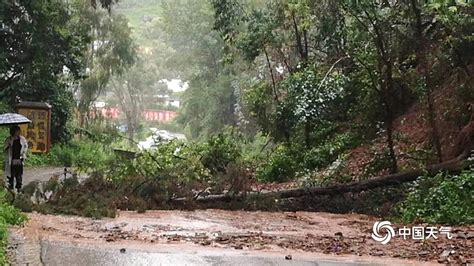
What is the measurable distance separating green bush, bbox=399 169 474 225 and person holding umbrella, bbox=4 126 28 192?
7838 millimetres

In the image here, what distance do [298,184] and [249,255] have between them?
37.7 ft

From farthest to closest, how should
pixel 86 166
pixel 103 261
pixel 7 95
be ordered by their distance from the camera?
pixel 7 95 < pixel 86 166 < pixel 103 261

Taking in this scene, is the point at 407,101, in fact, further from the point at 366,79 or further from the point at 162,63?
the point at 162,63

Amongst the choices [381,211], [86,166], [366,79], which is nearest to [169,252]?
[381,211]

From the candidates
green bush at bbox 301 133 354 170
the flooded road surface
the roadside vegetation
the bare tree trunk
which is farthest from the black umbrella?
green bush at bbox 301 133 354 170

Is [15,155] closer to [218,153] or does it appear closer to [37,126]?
[218,153]

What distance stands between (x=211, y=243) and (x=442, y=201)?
555 centimetres

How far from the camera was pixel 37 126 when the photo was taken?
23.9 meters

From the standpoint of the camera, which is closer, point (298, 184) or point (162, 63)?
point (298, 184)

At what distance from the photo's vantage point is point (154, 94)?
64125 mm

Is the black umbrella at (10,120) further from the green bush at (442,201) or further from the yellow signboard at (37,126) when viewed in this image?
the yellow signboard at (37,126)
